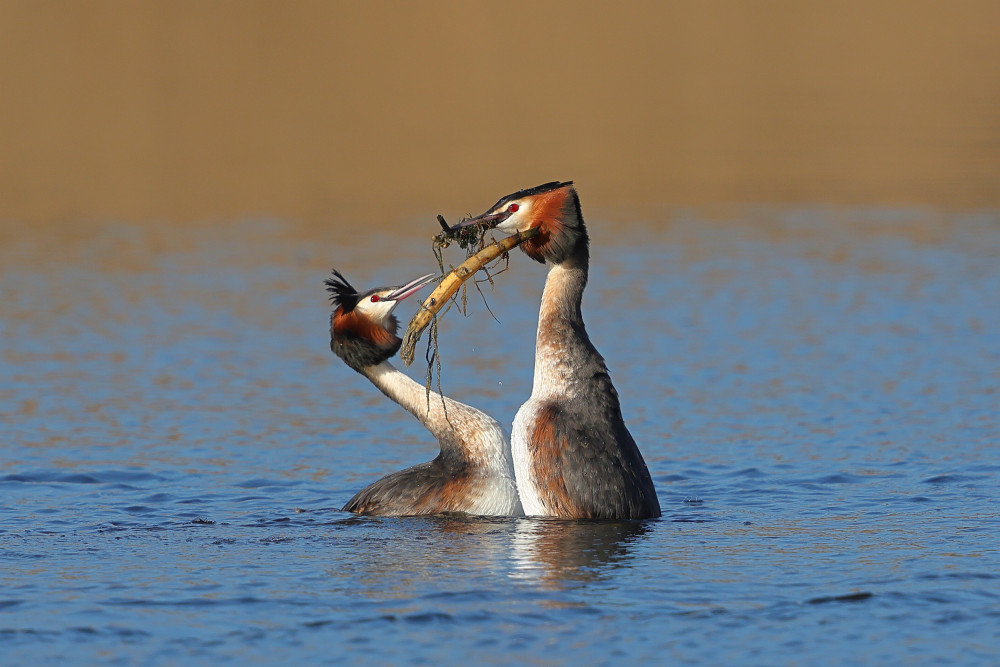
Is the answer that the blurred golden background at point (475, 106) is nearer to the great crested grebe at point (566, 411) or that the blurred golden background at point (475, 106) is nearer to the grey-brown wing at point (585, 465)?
the great crested grebe at point (566, 411)

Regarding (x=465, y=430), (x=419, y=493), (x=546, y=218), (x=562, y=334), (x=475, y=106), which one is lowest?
(x=419, y=493)

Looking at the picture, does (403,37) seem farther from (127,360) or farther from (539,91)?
(127,360)

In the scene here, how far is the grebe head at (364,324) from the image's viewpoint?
10.6 metres

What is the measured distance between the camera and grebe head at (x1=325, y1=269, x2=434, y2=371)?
10.6 metres

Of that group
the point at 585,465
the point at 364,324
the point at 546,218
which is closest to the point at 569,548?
the point at 585,465

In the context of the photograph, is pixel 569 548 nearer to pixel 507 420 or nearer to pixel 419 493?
pixel 419 493

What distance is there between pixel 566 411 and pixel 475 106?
22846 mm

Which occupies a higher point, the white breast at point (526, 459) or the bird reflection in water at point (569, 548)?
the white breast at point (526, 459)

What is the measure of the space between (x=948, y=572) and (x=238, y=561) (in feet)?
12.5

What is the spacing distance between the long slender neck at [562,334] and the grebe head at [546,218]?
0.12 metres

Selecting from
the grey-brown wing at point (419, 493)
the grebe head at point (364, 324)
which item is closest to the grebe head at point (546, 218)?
the grebe head at point (364, 324)

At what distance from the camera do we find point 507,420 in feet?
42.5

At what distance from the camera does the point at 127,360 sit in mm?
15703

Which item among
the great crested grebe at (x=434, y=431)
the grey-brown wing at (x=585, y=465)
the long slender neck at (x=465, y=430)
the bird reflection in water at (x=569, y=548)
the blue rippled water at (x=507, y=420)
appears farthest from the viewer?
the long slender neck at (x=465, y=430)
